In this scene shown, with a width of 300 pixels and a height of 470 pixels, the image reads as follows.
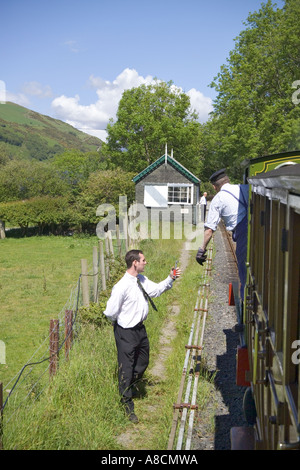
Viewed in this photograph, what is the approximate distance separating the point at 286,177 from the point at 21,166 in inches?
1349

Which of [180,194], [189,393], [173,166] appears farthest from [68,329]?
[173,166]

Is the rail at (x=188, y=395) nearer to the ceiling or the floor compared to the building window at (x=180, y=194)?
nearer to the floor

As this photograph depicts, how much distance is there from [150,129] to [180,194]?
56.3 ft

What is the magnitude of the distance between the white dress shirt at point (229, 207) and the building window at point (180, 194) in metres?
26.5

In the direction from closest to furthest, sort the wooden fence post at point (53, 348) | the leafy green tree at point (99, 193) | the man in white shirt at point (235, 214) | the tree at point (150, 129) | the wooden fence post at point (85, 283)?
1. the man in white shirt at point (235, 214)
2. the wooden fence post at point (53, 348)
3. the wooden fence post at point (85, 283)
4. the leafy green tree at point (99, 193)
5. the tree at point (150, 129)

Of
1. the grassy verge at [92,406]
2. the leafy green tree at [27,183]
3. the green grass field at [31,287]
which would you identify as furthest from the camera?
the leafy green tree at [27,183]

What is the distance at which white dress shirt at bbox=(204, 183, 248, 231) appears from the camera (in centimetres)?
585

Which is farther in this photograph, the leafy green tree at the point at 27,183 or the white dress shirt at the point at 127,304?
the leafy green tree at the point at 27,183

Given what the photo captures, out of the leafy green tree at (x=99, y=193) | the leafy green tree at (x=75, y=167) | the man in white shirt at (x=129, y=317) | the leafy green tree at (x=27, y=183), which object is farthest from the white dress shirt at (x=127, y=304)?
the leafy green tree at (x=75, y=167)

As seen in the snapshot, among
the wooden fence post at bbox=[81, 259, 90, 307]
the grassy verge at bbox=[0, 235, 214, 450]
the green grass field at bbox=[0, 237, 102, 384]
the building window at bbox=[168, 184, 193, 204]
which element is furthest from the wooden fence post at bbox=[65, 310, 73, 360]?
the building window at bbox=[168, 184, 193, 204]

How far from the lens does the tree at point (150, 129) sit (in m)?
47.5

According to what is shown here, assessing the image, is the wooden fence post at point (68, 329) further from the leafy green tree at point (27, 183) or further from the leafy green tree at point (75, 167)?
the leafy green tree at point (75, 167)
